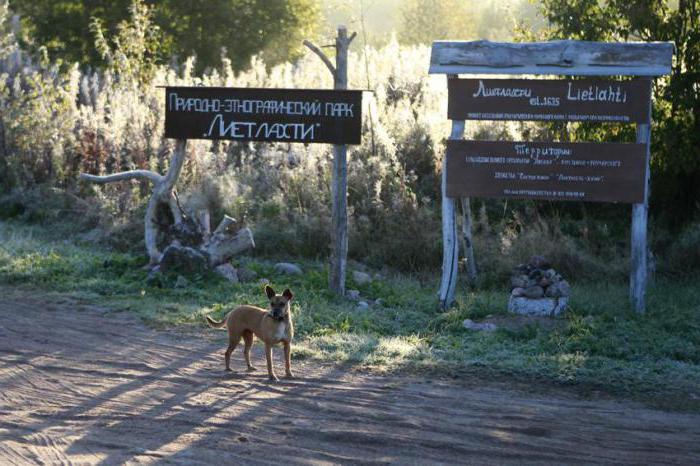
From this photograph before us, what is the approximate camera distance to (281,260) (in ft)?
44.0

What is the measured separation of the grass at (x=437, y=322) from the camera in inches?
324

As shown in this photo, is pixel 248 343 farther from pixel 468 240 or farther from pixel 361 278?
pixel 468 240

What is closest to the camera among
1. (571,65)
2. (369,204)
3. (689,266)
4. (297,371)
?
(297,371)

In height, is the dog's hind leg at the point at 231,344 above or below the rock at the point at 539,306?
below

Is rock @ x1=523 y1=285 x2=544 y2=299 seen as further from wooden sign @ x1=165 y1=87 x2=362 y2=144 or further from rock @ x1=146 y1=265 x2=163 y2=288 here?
rock @ x1=146 y1=265 x2=163 y2=288

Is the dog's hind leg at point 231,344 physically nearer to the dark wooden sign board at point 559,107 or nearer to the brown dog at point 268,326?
the brown dog at point 268,326

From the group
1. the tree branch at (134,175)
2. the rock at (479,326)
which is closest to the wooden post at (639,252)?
the rock at (479,326)

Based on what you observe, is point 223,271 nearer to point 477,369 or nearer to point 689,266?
point 477,369

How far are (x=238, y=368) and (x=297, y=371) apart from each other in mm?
510

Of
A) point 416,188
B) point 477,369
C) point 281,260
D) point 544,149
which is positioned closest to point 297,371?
point 477,369

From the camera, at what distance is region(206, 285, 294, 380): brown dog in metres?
7.64

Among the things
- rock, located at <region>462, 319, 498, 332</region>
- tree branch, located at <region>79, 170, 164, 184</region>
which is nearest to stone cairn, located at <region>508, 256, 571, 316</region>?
rock, located at <region>462, 319, 498, 332</region>

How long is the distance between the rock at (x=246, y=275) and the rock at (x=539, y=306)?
133 inches

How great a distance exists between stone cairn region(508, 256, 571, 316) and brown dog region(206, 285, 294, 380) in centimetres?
315
